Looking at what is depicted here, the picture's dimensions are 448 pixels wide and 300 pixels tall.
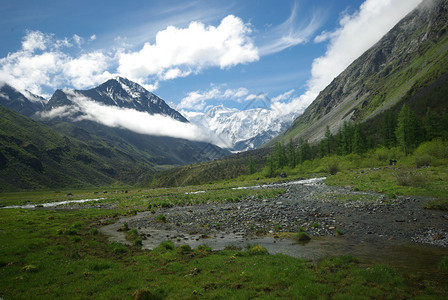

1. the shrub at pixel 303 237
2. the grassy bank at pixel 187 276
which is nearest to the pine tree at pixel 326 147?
the shrub at pixel 303 237

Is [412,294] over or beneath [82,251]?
beneath

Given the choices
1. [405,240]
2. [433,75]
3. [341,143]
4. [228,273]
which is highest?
[433,75]

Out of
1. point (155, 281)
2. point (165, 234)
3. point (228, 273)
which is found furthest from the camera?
point (165, 234)

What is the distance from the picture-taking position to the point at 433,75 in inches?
6565

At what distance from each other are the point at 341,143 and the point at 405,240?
343 ft

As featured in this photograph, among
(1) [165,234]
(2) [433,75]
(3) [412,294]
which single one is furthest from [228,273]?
(2) [433,75]

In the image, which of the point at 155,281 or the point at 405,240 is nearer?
the point at 155,281

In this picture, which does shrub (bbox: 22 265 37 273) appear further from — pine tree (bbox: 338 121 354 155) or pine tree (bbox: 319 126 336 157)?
pine tree (bbox: 319 126 336 157)

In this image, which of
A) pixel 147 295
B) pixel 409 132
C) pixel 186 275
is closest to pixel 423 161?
pixel 409 132

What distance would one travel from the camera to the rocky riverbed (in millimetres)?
21097

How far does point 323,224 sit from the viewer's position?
25406 millimetres

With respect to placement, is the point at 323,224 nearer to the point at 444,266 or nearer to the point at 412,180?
the point at 444,266

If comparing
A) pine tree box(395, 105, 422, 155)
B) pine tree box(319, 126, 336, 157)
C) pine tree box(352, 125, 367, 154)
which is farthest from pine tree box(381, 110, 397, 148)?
pine tree box(319, 126, 336, 157)

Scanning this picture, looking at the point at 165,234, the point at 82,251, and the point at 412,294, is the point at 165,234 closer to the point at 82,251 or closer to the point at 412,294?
the point at 82,251
